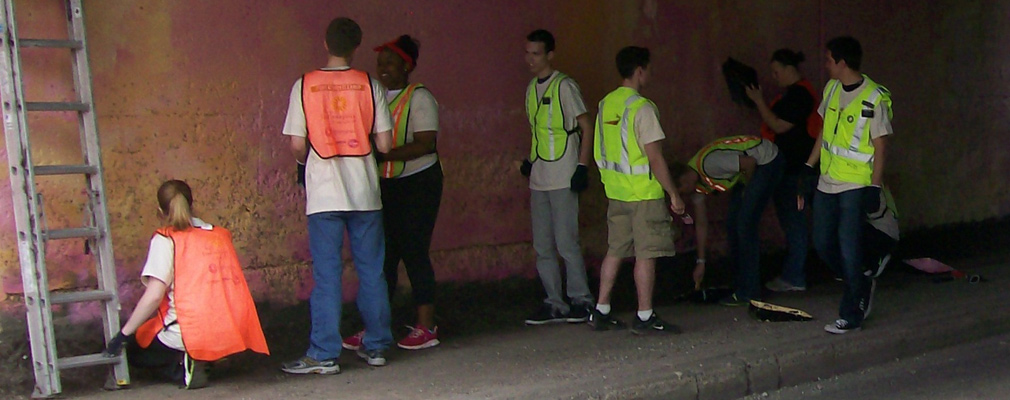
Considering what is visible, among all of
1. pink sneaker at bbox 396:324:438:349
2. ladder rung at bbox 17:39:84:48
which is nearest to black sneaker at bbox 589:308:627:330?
pink sneaker at bbox 396:324:438:349

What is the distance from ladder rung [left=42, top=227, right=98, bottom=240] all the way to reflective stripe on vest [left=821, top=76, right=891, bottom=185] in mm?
4044

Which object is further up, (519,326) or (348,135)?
(348,135)

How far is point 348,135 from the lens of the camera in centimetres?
563

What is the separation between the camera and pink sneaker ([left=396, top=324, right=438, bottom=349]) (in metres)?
6.39

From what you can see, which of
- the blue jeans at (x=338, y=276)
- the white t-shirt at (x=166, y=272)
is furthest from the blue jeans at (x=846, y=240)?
the white t-shirt at (x=166, y=272)

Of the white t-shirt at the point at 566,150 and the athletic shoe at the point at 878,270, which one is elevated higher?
the white t-shirt at the point at 566,150

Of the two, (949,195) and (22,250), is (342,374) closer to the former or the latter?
(22,250)

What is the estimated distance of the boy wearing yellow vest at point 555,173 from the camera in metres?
6.81

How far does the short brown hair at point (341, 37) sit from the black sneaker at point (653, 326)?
7.83 ft

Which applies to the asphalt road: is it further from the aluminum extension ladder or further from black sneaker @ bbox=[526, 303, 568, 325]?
the aluminum extension ladder

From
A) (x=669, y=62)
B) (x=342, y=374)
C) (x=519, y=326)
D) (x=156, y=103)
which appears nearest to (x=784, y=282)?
(x=669, y=62)

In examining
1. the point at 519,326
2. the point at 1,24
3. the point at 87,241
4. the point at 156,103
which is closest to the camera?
the point at 1,24

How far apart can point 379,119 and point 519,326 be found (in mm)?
1926

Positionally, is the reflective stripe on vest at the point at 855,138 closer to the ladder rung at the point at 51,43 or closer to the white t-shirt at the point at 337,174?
the white t-shirt at the point at 337,174
